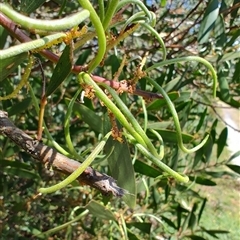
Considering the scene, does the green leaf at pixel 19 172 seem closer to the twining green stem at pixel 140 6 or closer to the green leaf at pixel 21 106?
the green leaf at pixel 21 106

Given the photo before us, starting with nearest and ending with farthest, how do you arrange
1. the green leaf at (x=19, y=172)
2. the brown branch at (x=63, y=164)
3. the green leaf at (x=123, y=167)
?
the brown branch at (x=63, y=164), the green leaf at (x=123, y=167), the green leaf at (x=19, y=172)

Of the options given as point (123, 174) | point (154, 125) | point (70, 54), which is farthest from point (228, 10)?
point (70, 54)

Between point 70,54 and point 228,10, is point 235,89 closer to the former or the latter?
point 228,10

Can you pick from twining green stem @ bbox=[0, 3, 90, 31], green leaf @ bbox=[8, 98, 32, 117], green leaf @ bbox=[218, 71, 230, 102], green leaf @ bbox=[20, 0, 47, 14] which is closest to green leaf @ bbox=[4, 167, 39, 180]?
green leaf @ bbox=[8, 98, 32, 117]

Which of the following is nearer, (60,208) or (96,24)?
(96,24)

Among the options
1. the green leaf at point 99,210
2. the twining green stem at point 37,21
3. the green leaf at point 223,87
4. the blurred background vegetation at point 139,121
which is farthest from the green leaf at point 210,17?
the twining green stem at point 37,21

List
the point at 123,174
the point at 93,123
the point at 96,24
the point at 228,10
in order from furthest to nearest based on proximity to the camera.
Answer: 1. the point at 228,10
2. the point at 93,123
3. the point at 123,174
4. the point at 96,24
